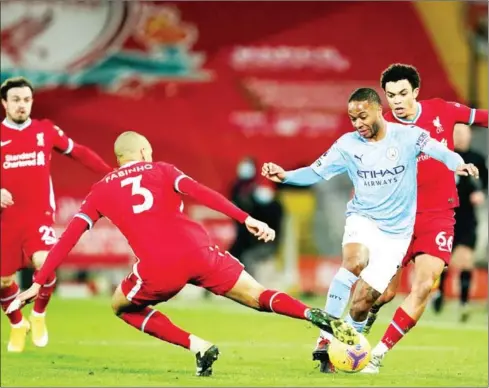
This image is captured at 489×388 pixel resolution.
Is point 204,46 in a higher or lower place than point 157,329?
higher

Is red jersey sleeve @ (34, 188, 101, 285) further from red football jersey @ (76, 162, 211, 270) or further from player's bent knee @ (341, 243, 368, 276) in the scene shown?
player's bent knee @ (341, 243, 368, 276)

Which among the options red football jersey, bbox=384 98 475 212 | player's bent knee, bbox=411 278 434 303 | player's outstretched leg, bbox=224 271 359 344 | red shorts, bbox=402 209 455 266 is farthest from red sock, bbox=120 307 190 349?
red football jersey, bbox=384 98 475 212

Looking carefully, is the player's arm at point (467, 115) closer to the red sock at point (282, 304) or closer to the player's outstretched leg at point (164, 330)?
the red sock at point (282, 304)

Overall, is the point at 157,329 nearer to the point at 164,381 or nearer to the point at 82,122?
the point at 164,381

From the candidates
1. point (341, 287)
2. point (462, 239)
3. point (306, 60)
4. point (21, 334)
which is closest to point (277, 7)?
point (306, 60)

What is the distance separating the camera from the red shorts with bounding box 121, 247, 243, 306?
948 cm

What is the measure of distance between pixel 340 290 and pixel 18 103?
3306 mm

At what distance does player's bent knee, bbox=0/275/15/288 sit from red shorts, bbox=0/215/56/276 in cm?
16

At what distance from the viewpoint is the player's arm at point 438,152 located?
9.63 meters

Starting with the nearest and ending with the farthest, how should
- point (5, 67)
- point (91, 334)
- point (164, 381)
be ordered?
point (164, 381) → point (91, 334) → point (5, 67)

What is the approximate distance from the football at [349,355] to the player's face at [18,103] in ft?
11.8

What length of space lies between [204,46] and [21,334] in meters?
11.9

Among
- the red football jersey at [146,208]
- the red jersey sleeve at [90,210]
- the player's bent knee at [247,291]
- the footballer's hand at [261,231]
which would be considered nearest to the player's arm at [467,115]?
the player's bent knee at [247,291]

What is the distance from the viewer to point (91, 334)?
1446 cm
